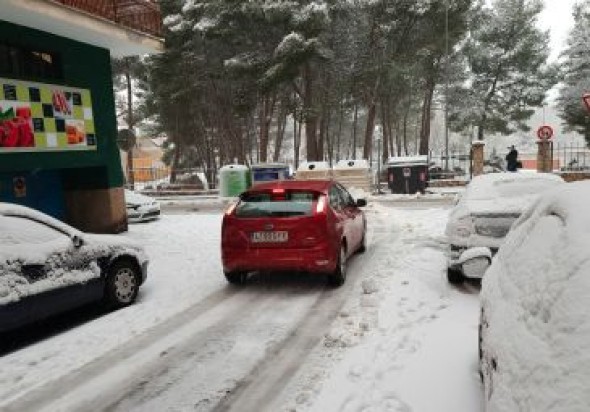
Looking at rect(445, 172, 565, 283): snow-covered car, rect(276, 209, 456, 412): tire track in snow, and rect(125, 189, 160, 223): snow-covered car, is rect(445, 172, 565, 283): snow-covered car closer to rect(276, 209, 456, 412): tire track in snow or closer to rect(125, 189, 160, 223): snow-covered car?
rect(276, 209, 456, 412): tire track in snow

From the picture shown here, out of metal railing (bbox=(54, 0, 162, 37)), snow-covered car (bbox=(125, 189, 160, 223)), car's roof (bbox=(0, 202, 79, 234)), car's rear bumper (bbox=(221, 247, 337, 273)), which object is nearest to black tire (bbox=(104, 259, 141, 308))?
car's roof (bbox=(0, 202, 79, 234))

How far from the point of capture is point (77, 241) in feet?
21.8

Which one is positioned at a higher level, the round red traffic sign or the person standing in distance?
the round red traffic sign

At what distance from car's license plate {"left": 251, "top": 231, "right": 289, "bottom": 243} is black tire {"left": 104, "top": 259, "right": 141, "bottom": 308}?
1.73 metres

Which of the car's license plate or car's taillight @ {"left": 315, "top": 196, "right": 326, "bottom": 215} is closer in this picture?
the car's license plate

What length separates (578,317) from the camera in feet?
6.76

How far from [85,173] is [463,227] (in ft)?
33.3

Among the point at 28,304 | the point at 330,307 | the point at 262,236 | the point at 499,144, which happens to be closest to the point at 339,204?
the point at 262,236

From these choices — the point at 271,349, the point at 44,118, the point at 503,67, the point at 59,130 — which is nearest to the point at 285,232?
the point at 271,349

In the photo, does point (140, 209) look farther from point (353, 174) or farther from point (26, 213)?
point (26, 213)

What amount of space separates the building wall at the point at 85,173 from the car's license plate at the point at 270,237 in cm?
659

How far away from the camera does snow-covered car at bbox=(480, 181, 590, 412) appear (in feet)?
6.51

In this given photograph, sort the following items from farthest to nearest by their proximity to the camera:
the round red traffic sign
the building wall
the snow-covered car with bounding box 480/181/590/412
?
the round red traffic sign
the building wall
the snow-covered car with bounding box 480/181/590/412

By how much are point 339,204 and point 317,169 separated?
12.4 m
